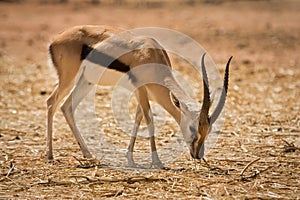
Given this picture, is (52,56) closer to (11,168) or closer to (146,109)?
(146,109)

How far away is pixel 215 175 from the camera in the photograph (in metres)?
6.84

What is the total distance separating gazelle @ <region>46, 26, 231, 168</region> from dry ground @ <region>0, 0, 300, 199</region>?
1.29ft

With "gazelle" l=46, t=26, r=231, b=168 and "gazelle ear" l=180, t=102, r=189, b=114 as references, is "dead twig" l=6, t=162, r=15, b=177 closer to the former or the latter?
"gazelle" l=46, t=26, r=231, b=168

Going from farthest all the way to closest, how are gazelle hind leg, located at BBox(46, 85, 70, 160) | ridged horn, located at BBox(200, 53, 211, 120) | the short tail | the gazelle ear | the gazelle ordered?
1. the short tail
2. gazelle hind leg, located at BBox(46, 85, 70, 160)
3. the gazelle
4. the gazelle ear
5. ridged horn, located at BBox(200, 53, 211, 120)

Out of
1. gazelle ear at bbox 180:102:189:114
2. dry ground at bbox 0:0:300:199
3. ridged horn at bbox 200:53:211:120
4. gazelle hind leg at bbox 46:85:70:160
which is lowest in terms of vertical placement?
dry ground at bbox 0:0:300:199

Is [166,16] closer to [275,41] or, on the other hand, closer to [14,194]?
[275,41]

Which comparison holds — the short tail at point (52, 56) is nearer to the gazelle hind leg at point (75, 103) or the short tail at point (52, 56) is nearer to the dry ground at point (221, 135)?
the dry ground at point (221, 135)

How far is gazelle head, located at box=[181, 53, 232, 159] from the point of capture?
6.95 metres

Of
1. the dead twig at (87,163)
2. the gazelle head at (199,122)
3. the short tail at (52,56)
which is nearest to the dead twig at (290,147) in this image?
the gazelle head at (199,122)

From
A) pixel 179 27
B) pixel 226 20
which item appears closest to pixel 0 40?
pixel 179 27

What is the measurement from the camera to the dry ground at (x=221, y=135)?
252 inches

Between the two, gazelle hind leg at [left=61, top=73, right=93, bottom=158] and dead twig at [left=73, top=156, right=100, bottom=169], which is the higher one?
gazelle hind leg at [left=61, top=73, right=93, bottom=158]

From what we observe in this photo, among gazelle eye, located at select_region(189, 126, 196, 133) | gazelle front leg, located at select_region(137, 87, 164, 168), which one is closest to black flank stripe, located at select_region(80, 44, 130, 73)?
gazelle front leg, located at select_region(137, 87, 164, 168)

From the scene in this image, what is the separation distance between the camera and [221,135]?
29.0ft
